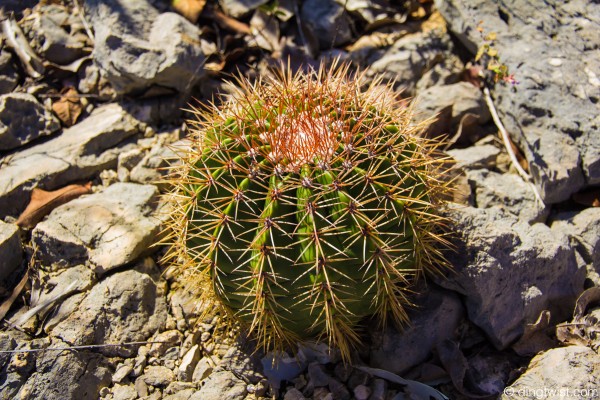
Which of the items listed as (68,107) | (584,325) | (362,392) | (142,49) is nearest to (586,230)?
(584,325)

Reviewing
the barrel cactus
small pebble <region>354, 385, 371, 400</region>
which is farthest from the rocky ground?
the barrel cactus

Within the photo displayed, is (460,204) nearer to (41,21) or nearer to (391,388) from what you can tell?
(391,388)

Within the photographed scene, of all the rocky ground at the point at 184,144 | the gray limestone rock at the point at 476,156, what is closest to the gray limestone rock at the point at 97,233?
the rocky ground at the point at 184,144

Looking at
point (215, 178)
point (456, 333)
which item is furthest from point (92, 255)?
point (456, 333)

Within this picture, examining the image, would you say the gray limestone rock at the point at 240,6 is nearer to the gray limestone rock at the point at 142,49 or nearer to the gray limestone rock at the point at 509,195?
the gray limestone rock at the point at 142,49

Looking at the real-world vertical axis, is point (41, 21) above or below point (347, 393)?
above

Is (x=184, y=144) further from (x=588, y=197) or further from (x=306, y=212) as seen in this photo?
(x=588, y=197)

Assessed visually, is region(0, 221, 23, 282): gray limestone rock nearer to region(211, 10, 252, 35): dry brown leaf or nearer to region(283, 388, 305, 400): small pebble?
region(283, 388, 305, 400): small pebble
